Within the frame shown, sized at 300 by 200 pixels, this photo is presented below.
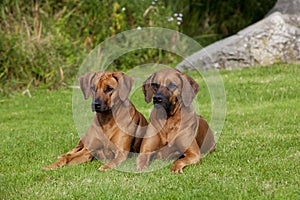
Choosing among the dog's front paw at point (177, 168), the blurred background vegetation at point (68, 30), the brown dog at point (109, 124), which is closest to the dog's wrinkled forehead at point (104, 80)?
the brown dog at point (109, 124)

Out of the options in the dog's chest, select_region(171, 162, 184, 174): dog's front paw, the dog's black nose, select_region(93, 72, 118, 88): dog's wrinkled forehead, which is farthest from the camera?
the dog's chest

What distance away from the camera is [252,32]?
43.7 feet

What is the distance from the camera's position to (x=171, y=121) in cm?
634

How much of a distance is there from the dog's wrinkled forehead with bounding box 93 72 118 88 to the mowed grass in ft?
2.80

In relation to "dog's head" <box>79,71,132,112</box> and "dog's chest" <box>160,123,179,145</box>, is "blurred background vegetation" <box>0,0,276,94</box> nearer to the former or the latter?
"dog's head" <box>79,71,132,112</box>

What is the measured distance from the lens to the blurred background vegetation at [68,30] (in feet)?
40.9

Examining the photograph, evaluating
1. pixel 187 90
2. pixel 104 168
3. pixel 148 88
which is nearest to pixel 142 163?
pixel 104 168

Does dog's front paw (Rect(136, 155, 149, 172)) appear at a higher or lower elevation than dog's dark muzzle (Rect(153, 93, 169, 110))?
lower

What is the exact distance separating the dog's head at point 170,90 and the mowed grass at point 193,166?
649mm

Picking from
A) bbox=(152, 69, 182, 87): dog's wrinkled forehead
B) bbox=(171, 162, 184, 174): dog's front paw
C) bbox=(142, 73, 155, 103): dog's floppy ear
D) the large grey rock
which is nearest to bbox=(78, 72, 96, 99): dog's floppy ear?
bbox=(142, 73, 155, 103): dog's floppy ear

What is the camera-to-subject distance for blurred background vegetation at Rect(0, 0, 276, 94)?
1246cm

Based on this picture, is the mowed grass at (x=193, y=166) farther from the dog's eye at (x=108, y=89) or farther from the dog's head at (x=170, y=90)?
the dog's eye at (x=108, y=89)

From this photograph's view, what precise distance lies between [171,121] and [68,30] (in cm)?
836

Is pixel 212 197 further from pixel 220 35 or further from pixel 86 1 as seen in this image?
pixel 220 35
